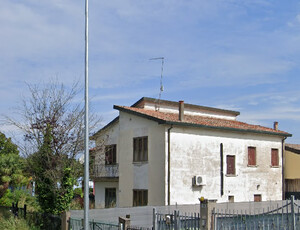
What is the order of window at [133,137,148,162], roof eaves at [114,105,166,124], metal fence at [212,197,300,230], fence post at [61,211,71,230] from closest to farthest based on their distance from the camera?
1. metal fence at [212,197,300,230]
2. fence post at [61,211,71,230]
3. roof eaves at [114,105,166,124]
4. window at [133,137,148,162]

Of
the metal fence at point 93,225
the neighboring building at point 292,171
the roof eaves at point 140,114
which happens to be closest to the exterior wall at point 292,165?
the neighboring building at point 292,171

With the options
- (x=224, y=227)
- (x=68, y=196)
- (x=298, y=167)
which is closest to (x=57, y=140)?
(x=68, y=196)

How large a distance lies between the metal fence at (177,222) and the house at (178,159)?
10999 millimetres

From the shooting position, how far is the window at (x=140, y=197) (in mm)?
27169

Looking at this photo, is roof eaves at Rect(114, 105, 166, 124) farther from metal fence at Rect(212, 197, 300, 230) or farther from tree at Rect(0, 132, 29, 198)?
metal fence at Rect(212, 197, 300, 230)

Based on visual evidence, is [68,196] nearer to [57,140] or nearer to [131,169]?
[57,140]

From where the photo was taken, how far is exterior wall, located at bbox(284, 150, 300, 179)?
1284 inches

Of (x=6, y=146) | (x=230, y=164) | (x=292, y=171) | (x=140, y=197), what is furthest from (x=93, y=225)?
(x=6, y=146)

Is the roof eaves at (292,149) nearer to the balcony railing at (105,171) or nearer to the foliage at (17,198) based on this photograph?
the balcony railing at (105,171)

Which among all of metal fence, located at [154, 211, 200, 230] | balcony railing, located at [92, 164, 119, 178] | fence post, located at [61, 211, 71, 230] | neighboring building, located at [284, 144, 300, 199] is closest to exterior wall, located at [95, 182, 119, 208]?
balcony railing, located at [92, 164, 119, 178]

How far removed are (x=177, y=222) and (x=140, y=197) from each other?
13.9m

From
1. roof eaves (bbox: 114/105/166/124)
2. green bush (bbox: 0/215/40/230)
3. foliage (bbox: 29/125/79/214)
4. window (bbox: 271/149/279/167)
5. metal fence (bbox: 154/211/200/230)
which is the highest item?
roof eaves (bbox: 114/105/166/124)

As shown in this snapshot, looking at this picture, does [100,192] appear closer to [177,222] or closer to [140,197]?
[140,197]

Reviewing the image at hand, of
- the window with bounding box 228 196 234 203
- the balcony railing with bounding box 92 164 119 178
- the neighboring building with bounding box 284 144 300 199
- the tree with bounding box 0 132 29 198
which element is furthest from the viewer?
the neighboring building with bounding box 284 144 300 199
